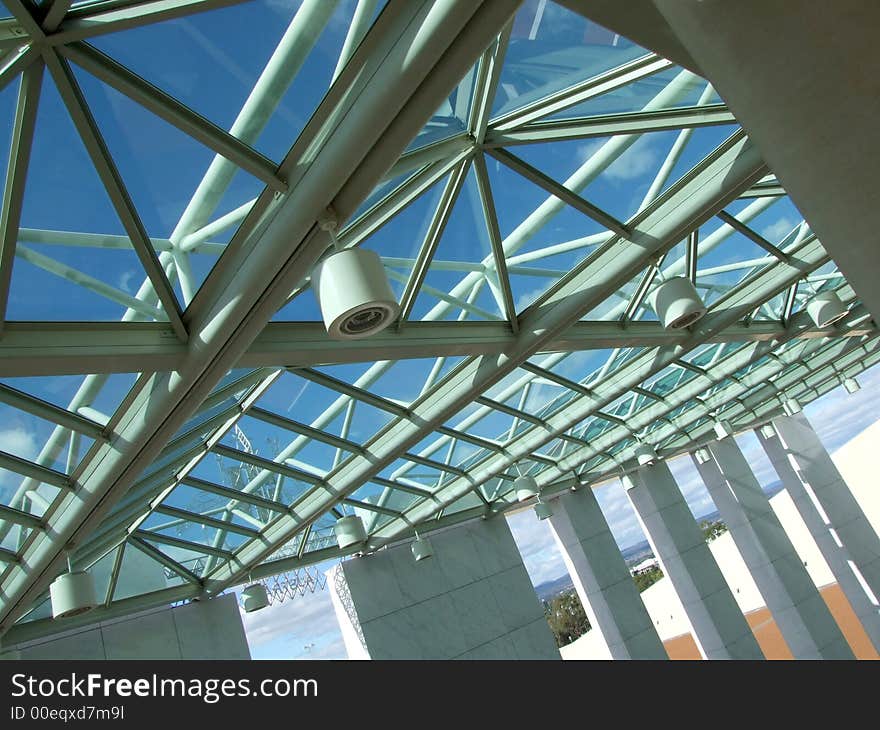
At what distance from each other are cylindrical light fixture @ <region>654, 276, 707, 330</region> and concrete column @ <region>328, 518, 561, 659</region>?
19.0m

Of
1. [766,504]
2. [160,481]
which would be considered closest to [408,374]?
[160,481]

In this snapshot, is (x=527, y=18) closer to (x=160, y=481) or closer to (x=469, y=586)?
(x=160, y=481)

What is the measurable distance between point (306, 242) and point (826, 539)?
45245 mm

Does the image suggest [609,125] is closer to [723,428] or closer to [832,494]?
[723,428]

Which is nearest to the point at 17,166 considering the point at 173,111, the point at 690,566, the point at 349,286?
the point at 173,111

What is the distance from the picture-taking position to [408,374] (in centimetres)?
1588

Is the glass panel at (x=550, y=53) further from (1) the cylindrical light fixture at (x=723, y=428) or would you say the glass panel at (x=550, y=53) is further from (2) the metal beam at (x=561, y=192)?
(1) the cylindrical light fixture at (x=723, y=428)

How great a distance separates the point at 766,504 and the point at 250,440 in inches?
1370

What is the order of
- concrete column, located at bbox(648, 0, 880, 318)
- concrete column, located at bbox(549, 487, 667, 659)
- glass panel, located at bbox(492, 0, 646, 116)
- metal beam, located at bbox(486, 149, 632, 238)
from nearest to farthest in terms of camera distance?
concrete column, located at bbox(648, 0, 880, 318)
glass panel, located at bbox(492, 0, 646, 116)
metal beam, located at bbox(486, 149, 632, 238)
concrete column, located at bbox(549, 487, 667, 659)

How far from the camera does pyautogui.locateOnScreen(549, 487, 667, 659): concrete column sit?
3350 cm

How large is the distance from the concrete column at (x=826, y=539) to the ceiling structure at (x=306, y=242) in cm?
2705

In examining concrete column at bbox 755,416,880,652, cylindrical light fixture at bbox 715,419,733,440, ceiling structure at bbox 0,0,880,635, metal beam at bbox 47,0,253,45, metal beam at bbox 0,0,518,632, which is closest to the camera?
metal beam at bbox 47,0,253,45

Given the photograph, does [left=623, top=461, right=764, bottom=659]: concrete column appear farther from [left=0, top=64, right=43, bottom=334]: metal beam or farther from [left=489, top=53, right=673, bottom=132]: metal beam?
[left=0, top=64, right=43, bottom=334]: metal beam

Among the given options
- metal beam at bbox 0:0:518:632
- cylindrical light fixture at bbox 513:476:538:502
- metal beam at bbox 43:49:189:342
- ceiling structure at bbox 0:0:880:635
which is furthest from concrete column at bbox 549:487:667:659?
metal beam at bbox 43:49:189:342
